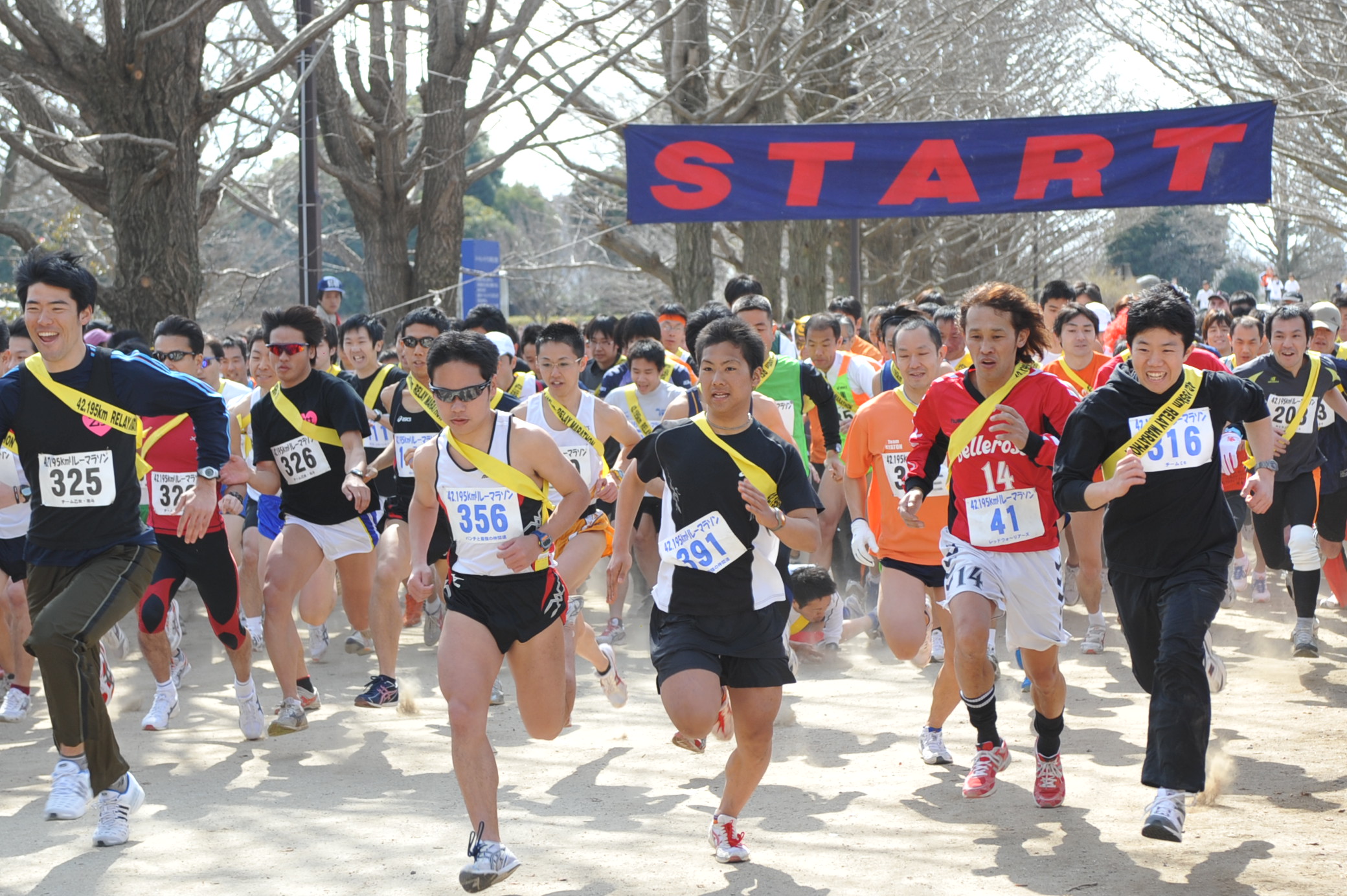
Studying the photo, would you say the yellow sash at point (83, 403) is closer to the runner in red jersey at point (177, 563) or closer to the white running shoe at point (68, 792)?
the runner in red jersey at point (177, 563)

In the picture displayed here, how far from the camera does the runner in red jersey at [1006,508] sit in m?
5.70

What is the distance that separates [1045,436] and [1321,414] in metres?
4.10

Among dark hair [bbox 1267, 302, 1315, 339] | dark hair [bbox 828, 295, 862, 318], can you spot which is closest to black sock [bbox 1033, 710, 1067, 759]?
dark hair [bbox 1267, 302, 1315, 339]

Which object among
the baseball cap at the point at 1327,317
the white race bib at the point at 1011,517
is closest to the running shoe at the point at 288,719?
the white race bib at the point at 1011,517

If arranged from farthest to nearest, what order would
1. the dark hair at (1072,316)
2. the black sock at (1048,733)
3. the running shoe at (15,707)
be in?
the dark hair at (1072,316), the running shoe at (15,707), the black sock at (1048,733)

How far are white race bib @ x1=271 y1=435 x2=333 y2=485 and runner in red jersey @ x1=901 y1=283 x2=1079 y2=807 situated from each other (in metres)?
3.34

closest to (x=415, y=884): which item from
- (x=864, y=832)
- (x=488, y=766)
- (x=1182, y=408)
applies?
(x=488, y=766)

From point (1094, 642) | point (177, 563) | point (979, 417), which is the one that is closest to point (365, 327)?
point (177, 563)

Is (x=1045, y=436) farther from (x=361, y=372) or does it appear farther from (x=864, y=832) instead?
(x=361, y=372)

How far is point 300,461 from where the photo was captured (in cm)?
766

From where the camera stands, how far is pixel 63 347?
18.9 feet

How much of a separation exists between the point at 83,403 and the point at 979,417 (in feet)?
11.7

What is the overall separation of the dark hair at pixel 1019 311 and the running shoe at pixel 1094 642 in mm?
3734

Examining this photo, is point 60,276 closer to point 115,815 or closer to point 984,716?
point 115,815
